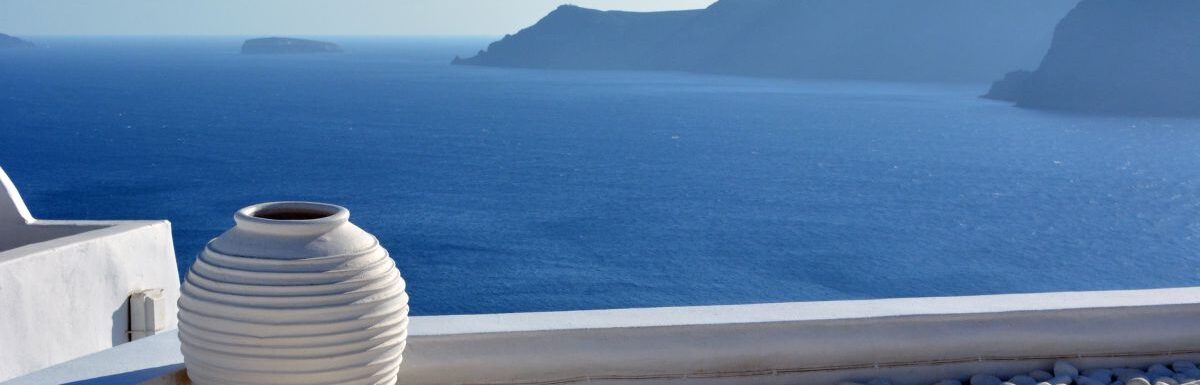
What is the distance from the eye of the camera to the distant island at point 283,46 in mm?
166500

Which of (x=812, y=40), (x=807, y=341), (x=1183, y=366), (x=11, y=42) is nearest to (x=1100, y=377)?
(x=1183, y=366)

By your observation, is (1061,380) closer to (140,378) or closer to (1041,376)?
(1041,376)

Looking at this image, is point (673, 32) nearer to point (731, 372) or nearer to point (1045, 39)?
point (1045, 39)

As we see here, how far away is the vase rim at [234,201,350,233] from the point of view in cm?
208

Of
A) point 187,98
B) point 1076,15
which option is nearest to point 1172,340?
point 1076,15

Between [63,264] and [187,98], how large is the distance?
3068 inches

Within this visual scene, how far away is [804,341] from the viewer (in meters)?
2.77

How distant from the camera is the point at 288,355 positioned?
6.67ft

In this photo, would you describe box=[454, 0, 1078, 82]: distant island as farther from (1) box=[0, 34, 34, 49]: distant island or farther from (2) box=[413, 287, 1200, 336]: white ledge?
(1) box=[0, 34, 34, 49]: distant island

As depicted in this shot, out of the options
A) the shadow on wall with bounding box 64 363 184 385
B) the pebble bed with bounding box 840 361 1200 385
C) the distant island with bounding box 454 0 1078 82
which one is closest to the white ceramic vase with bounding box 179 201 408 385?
the shadow on wall with bounding box 64 363 184 385

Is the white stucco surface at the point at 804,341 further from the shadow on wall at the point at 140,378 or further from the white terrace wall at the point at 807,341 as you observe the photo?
the shadow on wall at the point at 140,378

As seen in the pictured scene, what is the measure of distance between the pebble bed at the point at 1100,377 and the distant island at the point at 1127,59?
72162 millimetres

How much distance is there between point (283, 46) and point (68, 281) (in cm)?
17235

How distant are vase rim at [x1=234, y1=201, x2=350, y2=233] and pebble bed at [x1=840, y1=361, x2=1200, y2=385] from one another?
1271 millimetres
